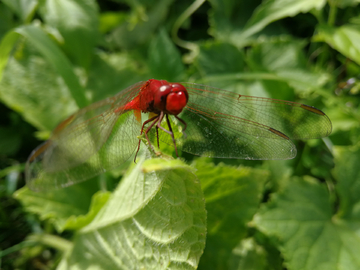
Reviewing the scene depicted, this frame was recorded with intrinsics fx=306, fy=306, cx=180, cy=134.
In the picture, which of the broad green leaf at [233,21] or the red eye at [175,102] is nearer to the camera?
the red eye at [175,102]

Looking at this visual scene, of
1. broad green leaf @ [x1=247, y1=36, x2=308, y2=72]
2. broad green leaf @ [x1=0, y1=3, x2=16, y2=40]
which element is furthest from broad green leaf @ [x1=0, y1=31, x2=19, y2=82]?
broad green leaf @ [x1=247, y1=36, x2=308, y2=72]

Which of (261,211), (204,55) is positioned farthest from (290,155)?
(204,55)

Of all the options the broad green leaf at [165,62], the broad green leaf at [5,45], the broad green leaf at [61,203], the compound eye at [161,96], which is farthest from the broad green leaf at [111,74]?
the compound eye at [161,96]

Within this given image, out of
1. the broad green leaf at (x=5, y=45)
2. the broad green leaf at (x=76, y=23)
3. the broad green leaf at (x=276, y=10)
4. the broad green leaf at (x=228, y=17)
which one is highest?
the broad green leaf at (x=5, y=45)

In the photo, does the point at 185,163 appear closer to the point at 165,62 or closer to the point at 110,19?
the point at 165,62

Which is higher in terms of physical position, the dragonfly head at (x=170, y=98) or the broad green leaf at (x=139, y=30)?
the dragonfly head at (x=170, y=98)

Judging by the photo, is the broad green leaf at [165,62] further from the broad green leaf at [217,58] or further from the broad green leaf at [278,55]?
the broad green leaf at [278,55]

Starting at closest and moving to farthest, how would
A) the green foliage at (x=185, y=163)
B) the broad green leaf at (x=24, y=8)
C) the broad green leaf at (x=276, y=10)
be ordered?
the green foliage at (x=185, y=163) → the broad green leaf at (x=276, y=10) → the broad green leaf at (x=24, y=8)
